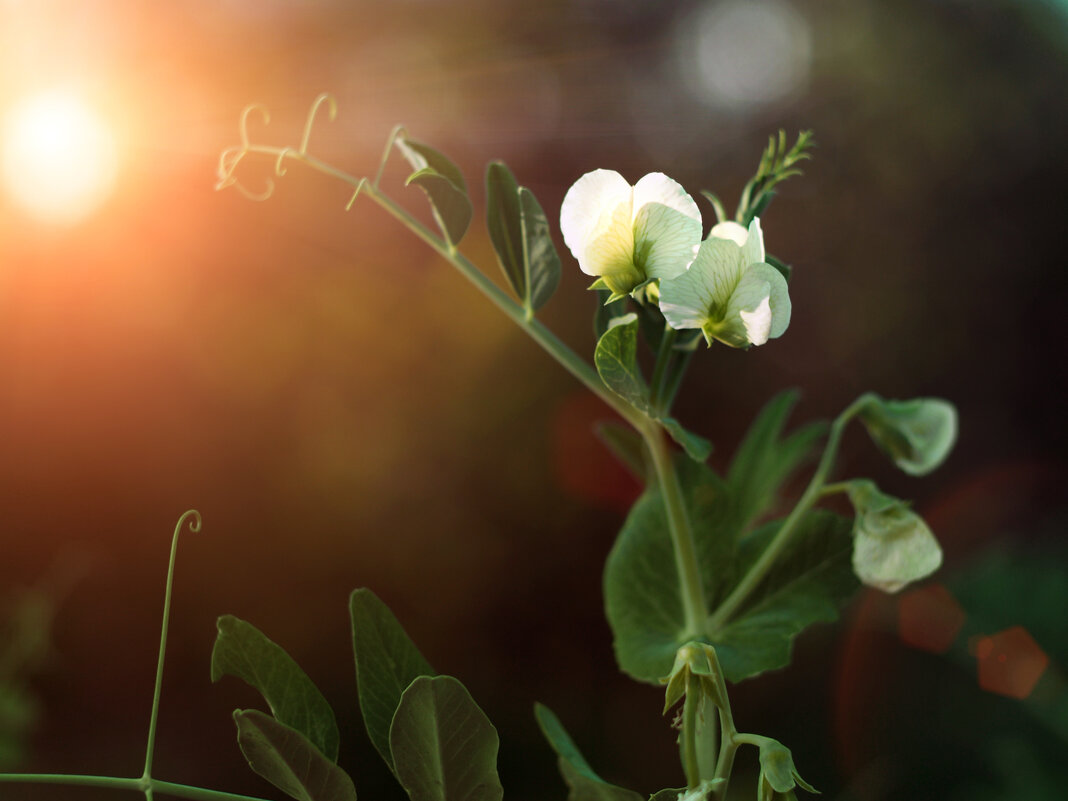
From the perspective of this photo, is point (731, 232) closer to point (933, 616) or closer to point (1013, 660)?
point (1013, 660)

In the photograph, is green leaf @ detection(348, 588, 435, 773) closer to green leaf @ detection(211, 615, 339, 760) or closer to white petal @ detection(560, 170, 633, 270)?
green leaf @ detection(211, 615, 339, 760)

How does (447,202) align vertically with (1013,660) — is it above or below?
above

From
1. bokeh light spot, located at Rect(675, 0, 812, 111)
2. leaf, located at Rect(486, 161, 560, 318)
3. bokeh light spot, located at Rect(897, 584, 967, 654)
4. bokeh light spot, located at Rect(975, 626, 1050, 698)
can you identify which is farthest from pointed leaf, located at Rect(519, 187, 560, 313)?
bokeh light spot, located at Rect(675, 0, 812, 111)

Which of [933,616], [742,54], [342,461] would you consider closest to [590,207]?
[933,616]

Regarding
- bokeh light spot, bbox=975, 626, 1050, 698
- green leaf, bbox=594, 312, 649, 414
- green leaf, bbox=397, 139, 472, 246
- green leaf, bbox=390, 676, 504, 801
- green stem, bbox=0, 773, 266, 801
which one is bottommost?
bokeh light spot, bbox=975, 626, 1050, 698

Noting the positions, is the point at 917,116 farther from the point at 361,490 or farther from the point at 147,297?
the point at 147,297

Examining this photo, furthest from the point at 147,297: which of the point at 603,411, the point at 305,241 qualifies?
the point at 603,411

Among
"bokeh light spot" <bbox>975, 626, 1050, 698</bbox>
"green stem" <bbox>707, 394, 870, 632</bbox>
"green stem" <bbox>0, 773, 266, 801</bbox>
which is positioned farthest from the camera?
"bokeh light spot" <bbox>975, 626, 1050, 698</bbox>
